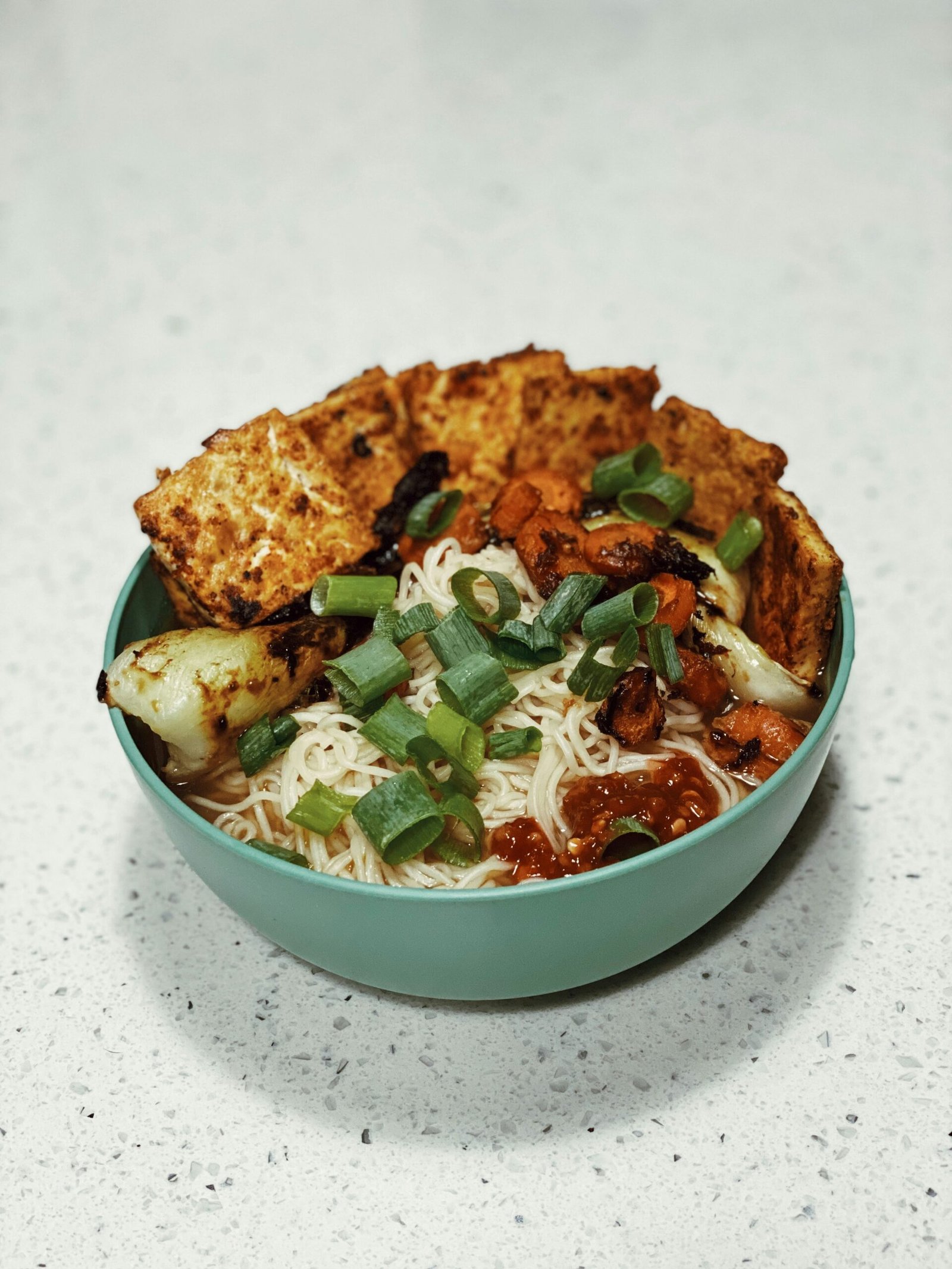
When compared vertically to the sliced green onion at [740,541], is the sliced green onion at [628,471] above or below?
above

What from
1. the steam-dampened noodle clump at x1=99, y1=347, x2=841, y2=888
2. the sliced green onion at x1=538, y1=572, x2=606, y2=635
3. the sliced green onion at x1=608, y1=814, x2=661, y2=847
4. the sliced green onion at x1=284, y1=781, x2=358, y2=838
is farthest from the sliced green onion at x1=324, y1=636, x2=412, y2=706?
the sliced green onion at x1=608, y1=814, x2=661, y2=847

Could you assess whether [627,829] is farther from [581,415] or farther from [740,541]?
[581,415]

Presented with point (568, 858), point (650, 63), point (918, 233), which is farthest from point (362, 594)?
point (650, 63)

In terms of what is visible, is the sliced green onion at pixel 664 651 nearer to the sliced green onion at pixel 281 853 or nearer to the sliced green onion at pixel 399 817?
the sliced green onion at pixel 399 817

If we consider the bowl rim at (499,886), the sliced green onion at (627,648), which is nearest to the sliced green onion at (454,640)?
the sliced green onion at (627,648)

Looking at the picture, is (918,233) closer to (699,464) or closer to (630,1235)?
(699,464)

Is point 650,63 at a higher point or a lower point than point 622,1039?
higher

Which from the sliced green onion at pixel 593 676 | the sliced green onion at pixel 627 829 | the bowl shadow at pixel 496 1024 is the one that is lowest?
the bowl shadow at pixel 496 1024
